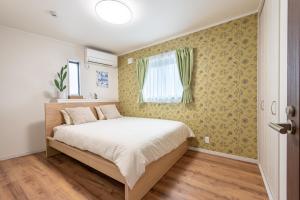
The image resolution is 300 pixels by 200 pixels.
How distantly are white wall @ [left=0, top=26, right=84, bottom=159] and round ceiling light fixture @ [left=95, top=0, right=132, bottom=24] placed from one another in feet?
5.74

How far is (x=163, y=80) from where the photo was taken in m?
3.29

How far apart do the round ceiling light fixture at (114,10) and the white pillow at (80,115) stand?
182 centimetres

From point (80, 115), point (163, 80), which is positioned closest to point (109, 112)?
point (80, 115)

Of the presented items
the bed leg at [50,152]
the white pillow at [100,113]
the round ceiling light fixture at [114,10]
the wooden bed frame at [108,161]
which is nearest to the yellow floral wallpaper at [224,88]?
the wooden bed frame at [108,161]

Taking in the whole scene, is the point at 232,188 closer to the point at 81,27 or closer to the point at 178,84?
the point at 178,84

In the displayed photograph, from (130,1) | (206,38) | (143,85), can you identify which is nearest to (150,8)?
(130,1)

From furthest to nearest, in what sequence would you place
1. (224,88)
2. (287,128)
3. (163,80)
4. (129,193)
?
(163,80)
(224,88)
(129,193)
(287,128)

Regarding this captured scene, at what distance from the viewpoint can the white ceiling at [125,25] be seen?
2061 mm

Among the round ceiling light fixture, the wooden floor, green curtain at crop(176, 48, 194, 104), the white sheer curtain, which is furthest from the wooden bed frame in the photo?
the round ceiling light fixture

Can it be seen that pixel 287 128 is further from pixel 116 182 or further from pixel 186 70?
pixel 186 70

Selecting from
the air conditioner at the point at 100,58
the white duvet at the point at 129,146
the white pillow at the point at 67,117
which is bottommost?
the white duvet at the point at 129,146

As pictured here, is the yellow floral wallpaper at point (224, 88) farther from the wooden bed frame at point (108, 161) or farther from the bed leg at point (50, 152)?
the bed leg at point (50, 152)

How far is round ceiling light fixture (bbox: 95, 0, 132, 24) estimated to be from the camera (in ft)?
6.37

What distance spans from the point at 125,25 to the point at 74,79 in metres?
1.84
